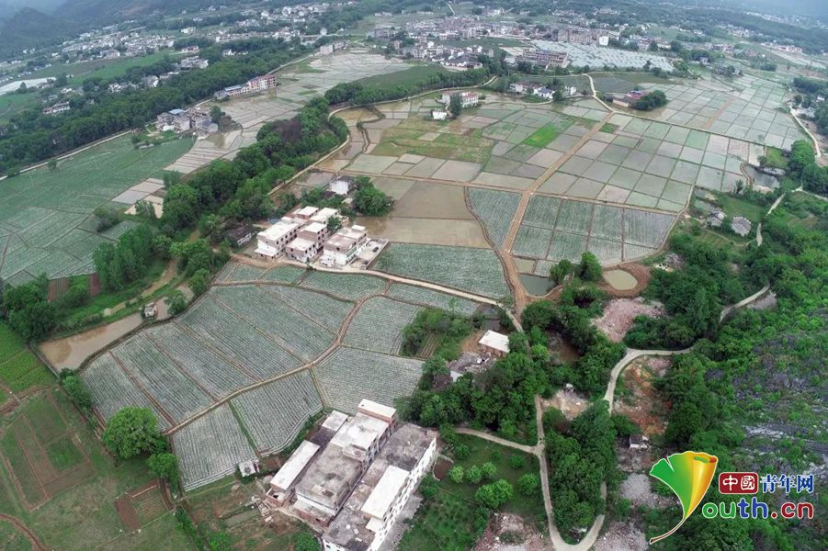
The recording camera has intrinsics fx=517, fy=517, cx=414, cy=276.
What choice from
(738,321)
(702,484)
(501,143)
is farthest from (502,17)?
(702,484)

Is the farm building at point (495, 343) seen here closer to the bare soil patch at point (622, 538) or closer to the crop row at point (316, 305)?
Result: the crop row at point (316, 305)

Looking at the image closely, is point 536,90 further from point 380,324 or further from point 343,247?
point 380,324

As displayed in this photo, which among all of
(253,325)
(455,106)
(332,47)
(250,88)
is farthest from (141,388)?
(332,47)

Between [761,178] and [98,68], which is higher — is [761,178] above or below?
below

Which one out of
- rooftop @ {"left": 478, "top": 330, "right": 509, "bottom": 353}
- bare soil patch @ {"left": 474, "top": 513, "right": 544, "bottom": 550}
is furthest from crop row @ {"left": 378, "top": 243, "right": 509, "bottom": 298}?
bare soil patch @ {"left": 474, "top": 513, "right": 544, "bottom": 550}

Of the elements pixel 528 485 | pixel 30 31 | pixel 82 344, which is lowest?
pixel 82 344

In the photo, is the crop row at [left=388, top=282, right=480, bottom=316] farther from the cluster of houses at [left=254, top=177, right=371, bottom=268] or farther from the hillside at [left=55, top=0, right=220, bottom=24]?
the hillside at [left=55, top=0, right=220, bottom=24]

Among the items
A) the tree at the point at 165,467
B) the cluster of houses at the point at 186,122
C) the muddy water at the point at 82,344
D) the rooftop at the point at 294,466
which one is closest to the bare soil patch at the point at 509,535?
the rooftop at the point at 294,466
